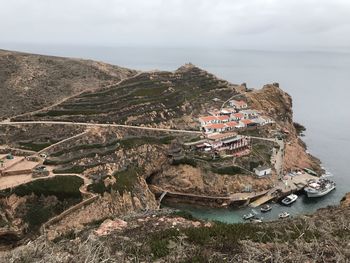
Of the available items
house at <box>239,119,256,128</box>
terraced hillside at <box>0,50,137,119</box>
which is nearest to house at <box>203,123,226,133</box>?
house at <box>239,119,256,128</box>

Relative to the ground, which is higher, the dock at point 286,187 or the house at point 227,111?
the house at point 227,111

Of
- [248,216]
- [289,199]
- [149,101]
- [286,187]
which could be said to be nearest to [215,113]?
[149,101]

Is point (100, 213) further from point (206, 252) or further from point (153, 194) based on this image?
point (206, 252)

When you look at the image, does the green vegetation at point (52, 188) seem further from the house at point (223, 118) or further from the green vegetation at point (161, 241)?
the house at point (223, 118)

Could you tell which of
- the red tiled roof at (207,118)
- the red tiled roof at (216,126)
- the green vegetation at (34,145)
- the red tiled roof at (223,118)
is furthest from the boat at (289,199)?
the green vegetation at (34,145)

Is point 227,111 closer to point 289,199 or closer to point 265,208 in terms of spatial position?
point 289,199

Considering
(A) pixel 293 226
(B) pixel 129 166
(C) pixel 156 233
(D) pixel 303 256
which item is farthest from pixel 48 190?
(D) pixel 303 256
